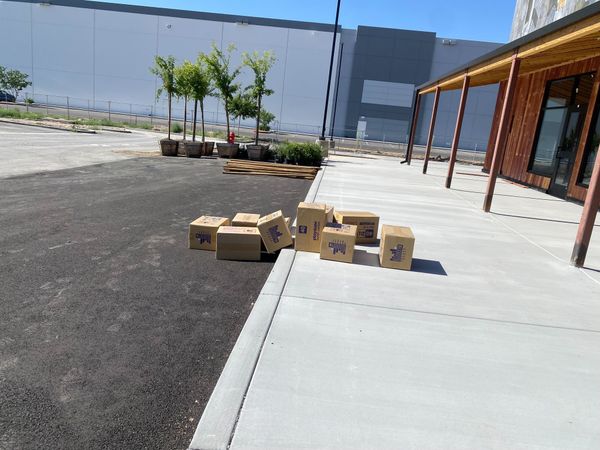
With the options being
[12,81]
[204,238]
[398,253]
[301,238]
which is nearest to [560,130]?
[398,253]

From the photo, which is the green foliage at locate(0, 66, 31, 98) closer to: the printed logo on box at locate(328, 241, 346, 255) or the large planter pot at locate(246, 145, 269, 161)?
the large planter pot at locate(246, 145, 269, 161)

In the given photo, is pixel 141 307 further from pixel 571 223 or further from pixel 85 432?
pixel 571 223

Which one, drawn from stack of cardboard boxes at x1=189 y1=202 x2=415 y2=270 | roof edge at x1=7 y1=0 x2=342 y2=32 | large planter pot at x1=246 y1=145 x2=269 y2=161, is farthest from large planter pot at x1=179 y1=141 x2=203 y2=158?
roof edge at x1=7 y1=0 x2=342 y2=32

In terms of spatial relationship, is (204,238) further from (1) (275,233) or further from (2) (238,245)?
(1) (275,233)

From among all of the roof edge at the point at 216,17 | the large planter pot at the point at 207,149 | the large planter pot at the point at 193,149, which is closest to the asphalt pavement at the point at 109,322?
the large planter pot at the point at 193,149

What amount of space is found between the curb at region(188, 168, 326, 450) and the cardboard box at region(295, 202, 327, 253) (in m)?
1.29

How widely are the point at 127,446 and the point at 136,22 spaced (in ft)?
215

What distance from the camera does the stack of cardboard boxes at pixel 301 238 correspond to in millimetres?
5523

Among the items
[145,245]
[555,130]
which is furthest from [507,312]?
[555,130]

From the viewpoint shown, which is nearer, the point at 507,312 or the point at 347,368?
the point at 347,368

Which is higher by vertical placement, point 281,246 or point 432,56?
→ point 432,56

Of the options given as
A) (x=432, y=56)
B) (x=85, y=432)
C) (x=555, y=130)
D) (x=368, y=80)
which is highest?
(x=432, y=56)

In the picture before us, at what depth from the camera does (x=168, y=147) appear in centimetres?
1856

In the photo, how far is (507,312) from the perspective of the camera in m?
4.45
